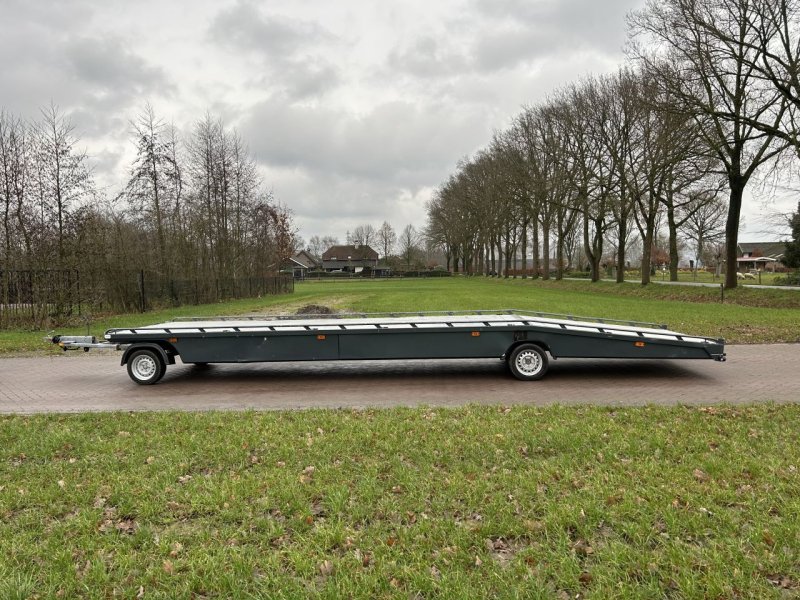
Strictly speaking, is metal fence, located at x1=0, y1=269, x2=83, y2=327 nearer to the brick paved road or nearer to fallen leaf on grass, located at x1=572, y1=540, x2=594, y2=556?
the brick paved road

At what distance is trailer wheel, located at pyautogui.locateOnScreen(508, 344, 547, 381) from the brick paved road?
19cm

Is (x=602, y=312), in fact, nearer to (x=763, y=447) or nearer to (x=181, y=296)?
(x=763, y=447)

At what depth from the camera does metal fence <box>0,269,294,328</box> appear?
55.8 ft

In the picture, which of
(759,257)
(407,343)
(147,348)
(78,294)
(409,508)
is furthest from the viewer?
(759,257)

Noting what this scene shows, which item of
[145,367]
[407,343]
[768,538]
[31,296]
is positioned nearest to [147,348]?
[145,367]

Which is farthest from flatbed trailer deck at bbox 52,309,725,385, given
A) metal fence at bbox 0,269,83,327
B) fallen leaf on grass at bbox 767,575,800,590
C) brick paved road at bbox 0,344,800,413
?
metal fence at bbox 0,269,83,327

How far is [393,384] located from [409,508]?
4.47m

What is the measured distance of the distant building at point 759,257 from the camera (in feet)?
248

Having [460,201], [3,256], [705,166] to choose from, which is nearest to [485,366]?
[3,256]

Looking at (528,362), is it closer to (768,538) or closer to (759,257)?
(768,538)

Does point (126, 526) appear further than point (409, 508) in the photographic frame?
No

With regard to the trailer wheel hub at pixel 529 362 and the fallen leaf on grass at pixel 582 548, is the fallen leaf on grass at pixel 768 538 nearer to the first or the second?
the fallen leaf on grass at pixel 582 548

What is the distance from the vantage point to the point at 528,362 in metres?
8.27

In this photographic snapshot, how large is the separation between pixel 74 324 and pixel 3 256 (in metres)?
3.23
